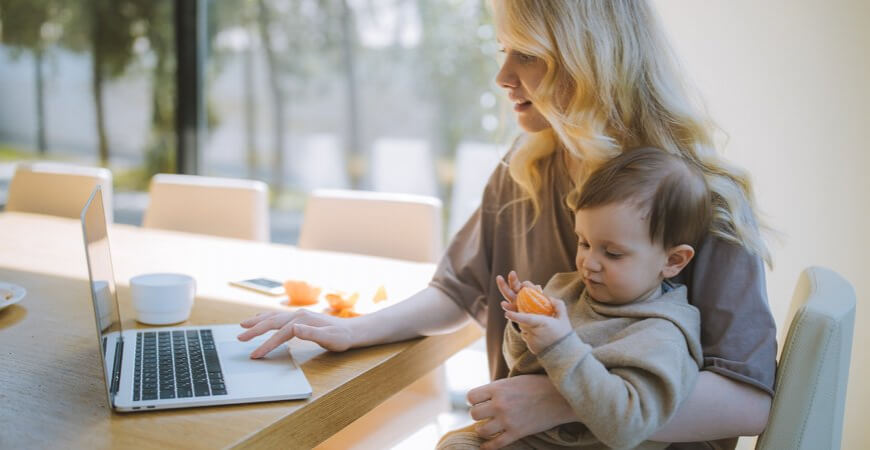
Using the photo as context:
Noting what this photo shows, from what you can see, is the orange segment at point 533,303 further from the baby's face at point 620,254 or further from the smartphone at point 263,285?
the smartphone at point 263,285

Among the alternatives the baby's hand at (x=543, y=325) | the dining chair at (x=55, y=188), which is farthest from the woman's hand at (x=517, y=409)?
the dining chair at (x=55, y=188)

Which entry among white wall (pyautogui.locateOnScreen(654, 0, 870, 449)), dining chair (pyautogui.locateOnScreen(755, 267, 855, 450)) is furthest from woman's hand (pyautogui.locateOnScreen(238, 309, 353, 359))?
white wall (pyautogui.locateOnScreen(654, 0, 870, 449))

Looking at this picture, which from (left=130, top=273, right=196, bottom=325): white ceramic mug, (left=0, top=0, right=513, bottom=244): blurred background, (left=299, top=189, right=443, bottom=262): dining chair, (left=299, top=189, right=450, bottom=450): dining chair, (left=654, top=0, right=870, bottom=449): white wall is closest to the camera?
(left=130, top=273, right=196, bottom=325): white ceramic mug

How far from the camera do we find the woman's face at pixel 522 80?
136cm

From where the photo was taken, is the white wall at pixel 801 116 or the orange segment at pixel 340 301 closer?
the orange segment at pixel 340 301

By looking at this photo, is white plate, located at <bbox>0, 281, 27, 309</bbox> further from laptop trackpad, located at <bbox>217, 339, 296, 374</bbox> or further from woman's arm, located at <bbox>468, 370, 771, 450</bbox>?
woman's arm, located at <bbox>468, 370, 771, 450</bbox>

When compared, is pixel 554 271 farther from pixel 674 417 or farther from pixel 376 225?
pixel 376 225

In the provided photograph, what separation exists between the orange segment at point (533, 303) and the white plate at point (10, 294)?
998 mm

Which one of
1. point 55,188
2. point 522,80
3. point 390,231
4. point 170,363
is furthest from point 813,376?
point 55,188

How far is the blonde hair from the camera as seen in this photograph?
1.25m

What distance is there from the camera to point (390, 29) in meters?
3.70

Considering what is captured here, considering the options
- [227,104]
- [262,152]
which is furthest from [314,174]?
[227,104]

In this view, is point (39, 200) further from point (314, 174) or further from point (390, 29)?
point (390, 29)

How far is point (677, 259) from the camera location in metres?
1.15
